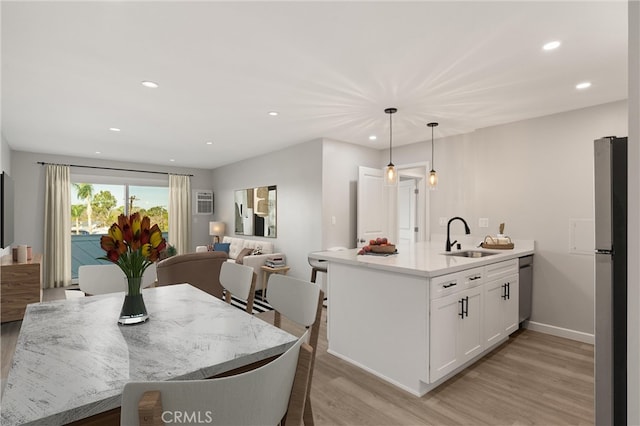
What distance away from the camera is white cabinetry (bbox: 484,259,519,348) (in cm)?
294

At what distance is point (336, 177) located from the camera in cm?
499

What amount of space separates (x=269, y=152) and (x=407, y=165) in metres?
2.46

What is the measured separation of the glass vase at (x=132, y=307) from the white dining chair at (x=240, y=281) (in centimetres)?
61

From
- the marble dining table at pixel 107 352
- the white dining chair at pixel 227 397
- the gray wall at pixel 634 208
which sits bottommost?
the marble dining table at pixel 107 352

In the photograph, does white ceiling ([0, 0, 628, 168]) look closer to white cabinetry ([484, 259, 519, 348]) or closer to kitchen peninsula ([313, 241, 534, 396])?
kitchen peninsula ([313, 241, 534, 396])

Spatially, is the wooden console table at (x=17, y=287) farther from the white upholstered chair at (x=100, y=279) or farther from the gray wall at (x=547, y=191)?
the gray wall at (x=547, y=191)

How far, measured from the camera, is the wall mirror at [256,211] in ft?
19.4

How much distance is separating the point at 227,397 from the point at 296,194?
15.4 ft

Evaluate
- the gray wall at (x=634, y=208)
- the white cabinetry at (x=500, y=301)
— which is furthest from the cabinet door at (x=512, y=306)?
the gray wall at (x=634, y=208)

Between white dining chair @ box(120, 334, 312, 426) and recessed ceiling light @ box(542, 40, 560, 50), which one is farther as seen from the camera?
recessed ceiling light @ box(542, 40, 560, 50)

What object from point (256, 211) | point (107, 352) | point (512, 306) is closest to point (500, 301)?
point (512, 306)

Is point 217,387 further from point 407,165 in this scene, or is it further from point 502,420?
point 407,165

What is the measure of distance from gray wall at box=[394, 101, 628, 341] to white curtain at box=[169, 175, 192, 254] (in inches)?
233

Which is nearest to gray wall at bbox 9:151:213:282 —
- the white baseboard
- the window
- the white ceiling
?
the window
